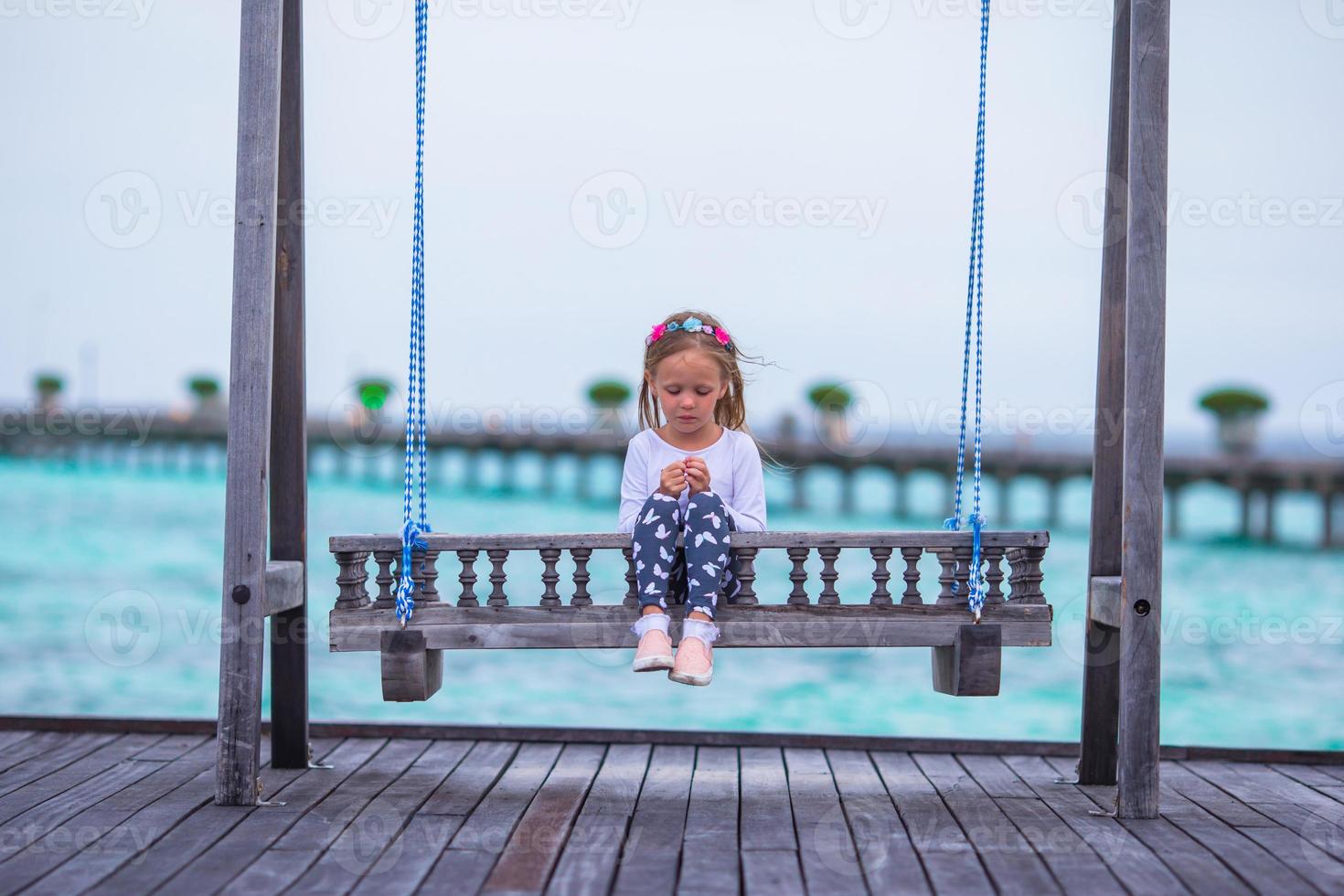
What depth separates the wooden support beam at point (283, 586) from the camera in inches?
145

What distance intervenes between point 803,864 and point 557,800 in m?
0.85

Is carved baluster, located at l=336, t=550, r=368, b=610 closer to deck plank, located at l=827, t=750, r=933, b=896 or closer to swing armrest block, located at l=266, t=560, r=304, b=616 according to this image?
swing armrest block, located at l=266, t=560, r=304, b=616

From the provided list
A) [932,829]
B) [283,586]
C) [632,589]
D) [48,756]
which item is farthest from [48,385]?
[932,829]

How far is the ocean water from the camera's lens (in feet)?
64.1

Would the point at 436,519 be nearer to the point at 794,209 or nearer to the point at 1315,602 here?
the point at 1315,602

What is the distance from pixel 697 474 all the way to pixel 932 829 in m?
1.06

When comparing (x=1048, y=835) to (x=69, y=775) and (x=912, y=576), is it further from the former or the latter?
(x=69, y=775)

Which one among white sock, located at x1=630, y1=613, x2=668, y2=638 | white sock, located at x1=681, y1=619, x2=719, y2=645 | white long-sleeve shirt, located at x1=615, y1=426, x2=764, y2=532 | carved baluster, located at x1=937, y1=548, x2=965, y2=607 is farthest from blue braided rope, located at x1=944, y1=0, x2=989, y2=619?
white sock, located at x1=630, y1=613, x2=668, y2=638

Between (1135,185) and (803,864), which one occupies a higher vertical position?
(1135,185)

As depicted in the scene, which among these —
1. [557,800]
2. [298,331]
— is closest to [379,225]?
[298,331]

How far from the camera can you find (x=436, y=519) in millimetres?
37781

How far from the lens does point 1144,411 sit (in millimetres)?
3541

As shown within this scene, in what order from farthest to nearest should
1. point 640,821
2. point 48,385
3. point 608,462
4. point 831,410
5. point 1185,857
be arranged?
point 48,385
point 831,410
point 608,462
point 640,821
point 1185,857

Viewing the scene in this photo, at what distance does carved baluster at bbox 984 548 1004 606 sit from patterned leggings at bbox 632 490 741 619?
2.23ft
